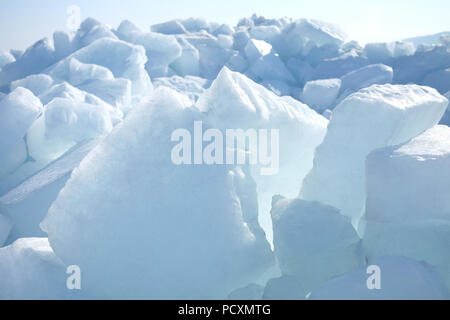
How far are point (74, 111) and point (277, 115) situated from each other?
4.87 feet

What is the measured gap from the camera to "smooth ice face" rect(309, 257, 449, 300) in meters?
1.02

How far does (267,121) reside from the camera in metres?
1.63

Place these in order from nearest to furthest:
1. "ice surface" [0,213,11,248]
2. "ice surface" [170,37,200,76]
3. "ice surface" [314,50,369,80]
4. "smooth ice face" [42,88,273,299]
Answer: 1. "smooth ice face" [42,88,273,299]
2. "ice surface" [0,213,11,248]
3. "ice surface" [314,50,369,80]
4. "ice surface" [170,37,200,76]

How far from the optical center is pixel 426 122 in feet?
5.49

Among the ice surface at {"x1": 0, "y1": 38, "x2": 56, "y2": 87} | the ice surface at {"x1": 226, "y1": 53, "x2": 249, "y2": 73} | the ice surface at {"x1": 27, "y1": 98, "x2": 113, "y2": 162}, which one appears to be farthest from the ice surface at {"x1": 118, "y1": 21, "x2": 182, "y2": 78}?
the ice surface at {"x1": 27, "y1": 98, "x2": 113, "y2": 162}

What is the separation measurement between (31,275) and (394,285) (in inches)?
43.6

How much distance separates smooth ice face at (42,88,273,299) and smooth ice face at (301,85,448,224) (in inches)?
19.5

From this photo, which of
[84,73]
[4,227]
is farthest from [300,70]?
[4,227]

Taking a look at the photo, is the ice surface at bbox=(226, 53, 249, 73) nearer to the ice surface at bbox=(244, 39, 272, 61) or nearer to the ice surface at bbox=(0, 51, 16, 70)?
the ice surface at bbox=(244, 39, 272, 61)

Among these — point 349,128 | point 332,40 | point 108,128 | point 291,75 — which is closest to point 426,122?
point 349,128

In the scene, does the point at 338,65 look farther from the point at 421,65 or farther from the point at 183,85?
the point at 183,85

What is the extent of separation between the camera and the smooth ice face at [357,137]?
4.92 feet

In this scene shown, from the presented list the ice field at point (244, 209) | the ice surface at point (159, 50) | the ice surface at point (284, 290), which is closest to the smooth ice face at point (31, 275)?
the ice field at point (244, 209)
